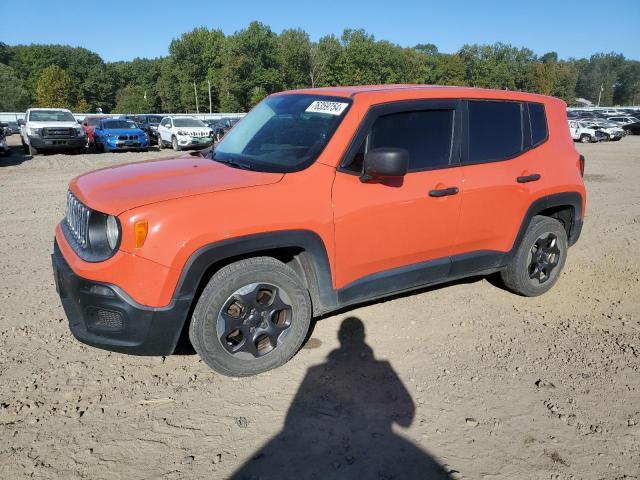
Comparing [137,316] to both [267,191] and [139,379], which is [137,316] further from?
[267,191]

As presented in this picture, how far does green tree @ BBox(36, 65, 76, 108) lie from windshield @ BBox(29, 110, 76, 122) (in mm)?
69399

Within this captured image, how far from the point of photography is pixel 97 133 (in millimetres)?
21078

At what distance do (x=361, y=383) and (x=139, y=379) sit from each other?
4.85ft

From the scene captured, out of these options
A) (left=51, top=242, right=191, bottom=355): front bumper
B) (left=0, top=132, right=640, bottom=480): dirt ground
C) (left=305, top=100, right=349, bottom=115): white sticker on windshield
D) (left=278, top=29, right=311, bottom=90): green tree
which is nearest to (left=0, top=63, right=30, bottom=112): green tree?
(left=278, top=29, right=311, bottom=90): green tree

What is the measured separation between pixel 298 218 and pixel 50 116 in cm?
1956

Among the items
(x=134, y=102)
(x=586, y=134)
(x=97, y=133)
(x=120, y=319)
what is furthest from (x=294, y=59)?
(x=120, y=319)

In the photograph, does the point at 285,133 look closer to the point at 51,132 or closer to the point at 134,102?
the point at 51,132

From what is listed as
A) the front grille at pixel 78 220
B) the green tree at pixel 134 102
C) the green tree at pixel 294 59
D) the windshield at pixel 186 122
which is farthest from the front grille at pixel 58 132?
the green tree at pixel 294 59

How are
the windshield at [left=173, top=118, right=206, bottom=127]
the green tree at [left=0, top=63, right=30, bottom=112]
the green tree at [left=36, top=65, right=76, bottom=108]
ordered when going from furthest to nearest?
1. the green tree at [left=36, top=65, right=76, bottom=108]
2. the green tree at [left=0, top=63, right=30, bottom=112]
3. the windshield at [left=173, top=118, right=206, bottom=127]

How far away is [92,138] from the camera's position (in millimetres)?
22562

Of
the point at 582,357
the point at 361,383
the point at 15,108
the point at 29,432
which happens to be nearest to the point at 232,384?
the point at 361,383

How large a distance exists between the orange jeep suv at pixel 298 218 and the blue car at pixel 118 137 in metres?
18.1

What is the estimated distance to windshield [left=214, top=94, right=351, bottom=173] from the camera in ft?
11.2

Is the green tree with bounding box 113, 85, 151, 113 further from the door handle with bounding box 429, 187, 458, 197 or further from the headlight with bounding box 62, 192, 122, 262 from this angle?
the door handle with bounding box 429, 187, 458, 197
